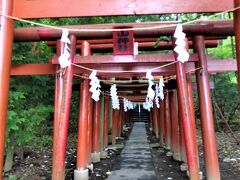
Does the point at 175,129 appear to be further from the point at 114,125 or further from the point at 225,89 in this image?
the point at 225,89

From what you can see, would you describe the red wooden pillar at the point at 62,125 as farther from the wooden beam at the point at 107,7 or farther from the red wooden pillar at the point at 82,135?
the red wooden pillar at the point at 82,135

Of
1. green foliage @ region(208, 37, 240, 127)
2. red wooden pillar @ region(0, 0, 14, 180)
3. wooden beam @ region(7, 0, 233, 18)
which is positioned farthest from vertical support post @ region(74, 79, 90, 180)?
green foliage @ region(208, 37, 240, 127)

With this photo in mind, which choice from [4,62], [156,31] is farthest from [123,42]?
[4,62]

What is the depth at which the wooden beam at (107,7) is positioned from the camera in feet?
16.8

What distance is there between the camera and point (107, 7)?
520cm

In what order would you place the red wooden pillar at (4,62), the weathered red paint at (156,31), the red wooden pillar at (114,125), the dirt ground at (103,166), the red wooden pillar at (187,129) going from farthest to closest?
the red wooden pillar at (114,125)
the dirt ground at (103,166)
the weathered red paint at (156,31)
the red wooden pillar at (187,129)
the red wooden pillar at (4,62)

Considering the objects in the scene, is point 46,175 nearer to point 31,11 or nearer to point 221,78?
point 31,11

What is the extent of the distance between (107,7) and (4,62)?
192cm

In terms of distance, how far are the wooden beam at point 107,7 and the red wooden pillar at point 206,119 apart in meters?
2.04

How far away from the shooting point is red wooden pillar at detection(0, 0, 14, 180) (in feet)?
13.9

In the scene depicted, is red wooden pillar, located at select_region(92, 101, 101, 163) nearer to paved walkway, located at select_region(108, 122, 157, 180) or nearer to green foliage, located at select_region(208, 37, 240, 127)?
paved walkway, located at select_region(108, 122, 157, 180)

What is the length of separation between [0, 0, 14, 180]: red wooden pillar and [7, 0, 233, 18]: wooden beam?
0.70 m

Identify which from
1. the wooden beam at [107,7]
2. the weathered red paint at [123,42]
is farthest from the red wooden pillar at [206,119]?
the wooden beam at [107,7]

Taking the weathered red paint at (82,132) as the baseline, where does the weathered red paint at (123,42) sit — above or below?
above
